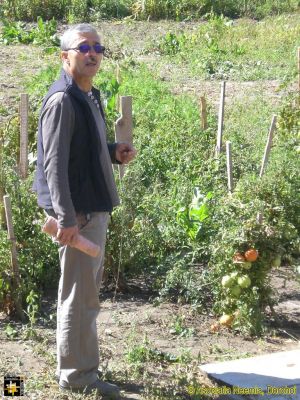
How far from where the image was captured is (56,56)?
1343 cm

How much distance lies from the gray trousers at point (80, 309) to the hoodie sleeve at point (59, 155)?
258 mm

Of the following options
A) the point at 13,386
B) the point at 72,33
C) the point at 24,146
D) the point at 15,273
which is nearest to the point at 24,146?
the point at 24,146

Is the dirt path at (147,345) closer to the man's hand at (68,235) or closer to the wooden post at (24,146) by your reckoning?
the man's hand at (68,235)

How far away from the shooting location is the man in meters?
4.38

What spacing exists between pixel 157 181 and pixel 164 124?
1390 millimetres

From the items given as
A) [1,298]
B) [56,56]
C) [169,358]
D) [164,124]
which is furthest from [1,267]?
[56,56]

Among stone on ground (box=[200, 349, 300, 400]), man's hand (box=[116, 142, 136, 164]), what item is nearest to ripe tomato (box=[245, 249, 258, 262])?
stone on ground (box=[200, 349, 300, 400])

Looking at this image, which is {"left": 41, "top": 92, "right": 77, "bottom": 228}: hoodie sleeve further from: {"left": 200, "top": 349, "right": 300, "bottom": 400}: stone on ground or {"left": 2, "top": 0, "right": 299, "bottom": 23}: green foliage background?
{"left": 2, "top": 0, "right": 299, "bottom": 23}: green foliage background

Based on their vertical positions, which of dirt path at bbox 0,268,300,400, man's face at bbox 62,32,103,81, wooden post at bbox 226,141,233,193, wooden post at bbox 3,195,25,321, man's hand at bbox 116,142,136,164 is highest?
man's face at bbox 62,32,103,81

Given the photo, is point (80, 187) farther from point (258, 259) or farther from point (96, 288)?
point (258, 259)

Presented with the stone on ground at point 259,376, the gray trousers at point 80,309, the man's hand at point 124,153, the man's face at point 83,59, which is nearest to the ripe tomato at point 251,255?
the stone on ground at point 259,376

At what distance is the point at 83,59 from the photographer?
4.49 meters

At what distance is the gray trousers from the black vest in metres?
0.09

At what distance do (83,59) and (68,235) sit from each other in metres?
0.86
